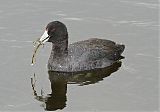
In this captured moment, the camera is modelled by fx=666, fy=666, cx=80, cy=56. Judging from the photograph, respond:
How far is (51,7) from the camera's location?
60.2 feet

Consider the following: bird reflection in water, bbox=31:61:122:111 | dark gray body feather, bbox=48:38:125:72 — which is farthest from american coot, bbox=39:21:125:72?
bird reflection in water, bbox=31:61:122:111

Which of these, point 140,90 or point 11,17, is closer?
point 140,90

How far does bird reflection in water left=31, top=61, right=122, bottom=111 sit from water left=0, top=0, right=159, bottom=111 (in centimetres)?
2

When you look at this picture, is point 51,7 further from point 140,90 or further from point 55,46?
point 140,90

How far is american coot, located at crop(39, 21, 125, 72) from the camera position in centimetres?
1527

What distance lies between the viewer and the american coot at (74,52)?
15.3m

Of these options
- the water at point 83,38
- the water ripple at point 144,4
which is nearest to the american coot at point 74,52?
the water at point 83,38

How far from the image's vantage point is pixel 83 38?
16609mm

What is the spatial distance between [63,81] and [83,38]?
2063 mm

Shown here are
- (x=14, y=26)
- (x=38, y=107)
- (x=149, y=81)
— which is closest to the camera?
(x=38, y=107)

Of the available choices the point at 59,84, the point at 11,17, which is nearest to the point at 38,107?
the point at 59,84

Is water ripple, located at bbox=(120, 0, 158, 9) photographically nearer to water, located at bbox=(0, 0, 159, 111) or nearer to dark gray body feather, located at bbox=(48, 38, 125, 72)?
water, located at bbox=(0, 0, 159, 111)

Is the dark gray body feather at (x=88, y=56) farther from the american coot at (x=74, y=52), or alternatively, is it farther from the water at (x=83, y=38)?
the water at (x=83, y=38)

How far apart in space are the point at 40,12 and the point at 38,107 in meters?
5.12
